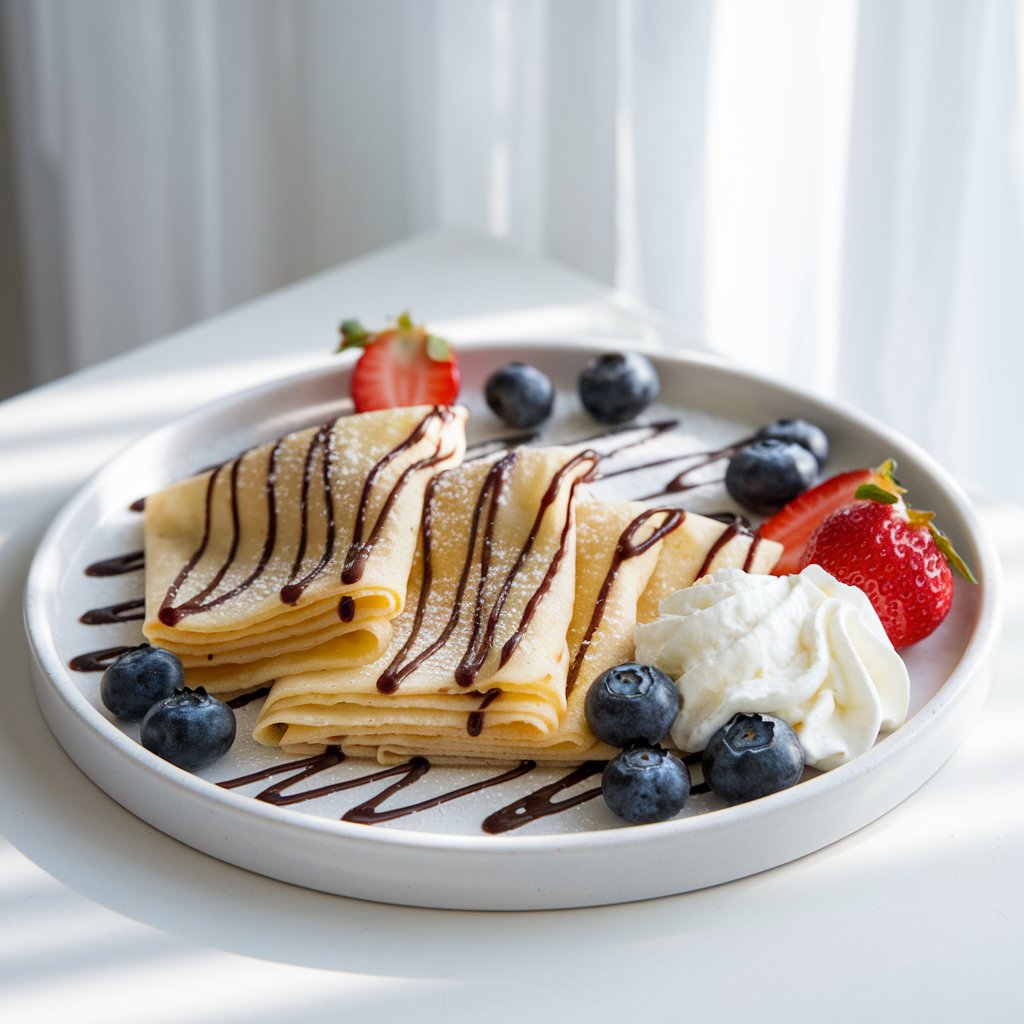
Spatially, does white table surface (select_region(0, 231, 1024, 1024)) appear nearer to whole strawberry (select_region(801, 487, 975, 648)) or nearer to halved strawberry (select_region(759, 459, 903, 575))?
whole strawberry (select_region(801, 487, 975, 648))

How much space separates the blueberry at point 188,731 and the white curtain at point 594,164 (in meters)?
1.63

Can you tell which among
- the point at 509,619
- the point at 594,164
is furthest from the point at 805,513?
the point at 594,164

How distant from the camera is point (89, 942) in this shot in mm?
1219

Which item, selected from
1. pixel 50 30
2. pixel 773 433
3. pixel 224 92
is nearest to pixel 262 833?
pixel 773 433

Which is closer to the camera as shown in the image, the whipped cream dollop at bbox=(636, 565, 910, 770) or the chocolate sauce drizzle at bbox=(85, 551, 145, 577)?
the whipped cream dollop at bbox=(636, 565, 910, 770)

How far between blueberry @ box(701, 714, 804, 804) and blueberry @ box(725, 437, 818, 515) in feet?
1.75

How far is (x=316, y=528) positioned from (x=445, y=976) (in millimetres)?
631

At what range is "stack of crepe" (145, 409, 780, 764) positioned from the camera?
139 cm

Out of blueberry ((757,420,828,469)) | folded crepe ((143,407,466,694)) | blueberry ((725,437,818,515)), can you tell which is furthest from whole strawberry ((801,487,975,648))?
folded crepe ((143,407,466,694))

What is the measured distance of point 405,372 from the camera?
2033 mm

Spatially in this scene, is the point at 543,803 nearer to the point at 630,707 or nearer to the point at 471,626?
the point at 630,707

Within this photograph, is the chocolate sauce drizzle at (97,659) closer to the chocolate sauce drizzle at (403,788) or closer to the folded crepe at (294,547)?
the folded crepe at (294,547)

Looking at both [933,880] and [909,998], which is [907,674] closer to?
[933,880]

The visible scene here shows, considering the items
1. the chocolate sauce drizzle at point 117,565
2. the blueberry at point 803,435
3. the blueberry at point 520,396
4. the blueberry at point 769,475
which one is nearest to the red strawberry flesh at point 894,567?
the blueberry at point 769,475
